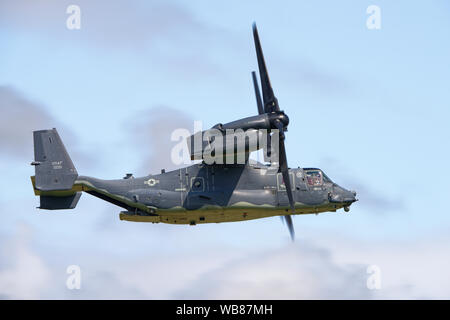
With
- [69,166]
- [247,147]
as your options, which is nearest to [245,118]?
[247,147]

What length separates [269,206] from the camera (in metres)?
62.7

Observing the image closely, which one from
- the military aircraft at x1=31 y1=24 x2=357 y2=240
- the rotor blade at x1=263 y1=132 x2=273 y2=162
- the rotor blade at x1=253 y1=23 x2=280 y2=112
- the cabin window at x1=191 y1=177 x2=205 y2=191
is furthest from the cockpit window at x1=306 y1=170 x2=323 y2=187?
the cabin window at x1=191 y1=177 x2=205 y2=191

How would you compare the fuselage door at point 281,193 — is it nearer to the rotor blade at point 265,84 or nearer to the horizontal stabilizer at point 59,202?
the rotor blade at point 265,84

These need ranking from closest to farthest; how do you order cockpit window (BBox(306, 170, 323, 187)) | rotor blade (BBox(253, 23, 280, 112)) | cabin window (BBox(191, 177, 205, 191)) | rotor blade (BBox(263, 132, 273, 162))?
rotor blade (BBox(253, 23, 280, 112)) < rotor blade (BBox(263, 132, 273, 162)) < cabin window (BBox(191, 177, 205, 191)) < cockpit window (BBox(306, 170, 323, 187))

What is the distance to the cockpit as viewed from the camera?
63.9 meters

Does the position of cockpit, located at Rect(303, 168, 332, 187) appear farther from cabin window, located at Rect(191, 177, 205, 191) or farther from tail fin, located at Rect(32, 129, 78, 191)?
tail fin, located at Rect(32, 129, 78, 191)

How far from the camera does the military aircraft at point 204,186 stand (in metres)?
60.7

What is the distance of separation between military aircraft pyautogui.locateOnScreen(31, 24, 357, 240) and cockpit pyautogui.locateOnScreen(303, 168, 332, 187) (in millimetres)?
320

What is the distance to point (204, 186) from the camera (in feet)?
203

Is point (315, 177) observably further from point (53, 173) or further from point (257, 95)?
point (53, 173)

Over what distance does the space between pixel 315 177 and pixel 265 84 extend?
7868 millimetres
